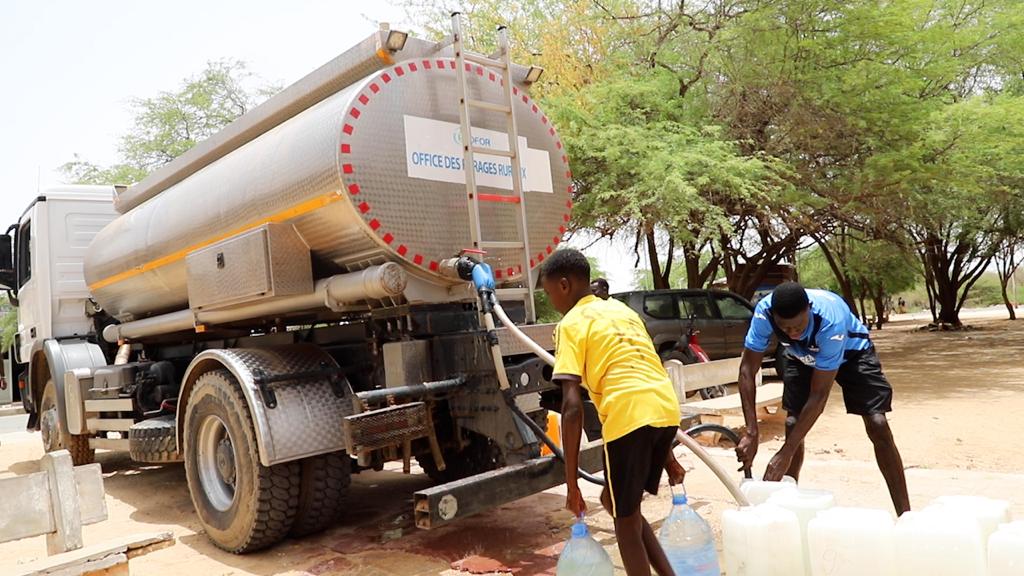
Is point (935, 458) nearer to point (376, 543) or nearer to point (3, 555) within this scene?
point (376, 543)

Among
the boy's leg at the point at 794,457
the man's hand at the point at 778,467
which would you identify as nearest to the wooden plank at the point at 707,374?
the boy's leg at the point at 794,457

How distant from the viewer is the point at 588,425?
4.79m

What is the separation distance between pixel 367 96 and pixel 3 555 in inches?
161

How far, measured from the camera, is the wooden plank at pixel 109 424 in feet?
21.5

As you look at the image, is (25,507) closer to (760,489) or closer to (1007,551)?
(760,489)

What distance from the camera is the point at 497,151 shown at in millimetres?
4621

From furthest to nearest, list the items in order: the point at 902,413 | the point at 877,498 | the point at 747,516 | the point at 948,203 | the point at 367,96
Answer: the point at 948,203, the point at 902,413, the point at 877,498, the point at 367,96, the point at 747,516

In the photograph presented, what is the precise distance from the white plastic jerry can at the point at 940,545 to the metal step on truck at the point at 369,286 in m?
1.90

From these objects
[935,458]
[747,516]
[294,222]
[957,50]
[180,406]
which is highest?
[957,50]

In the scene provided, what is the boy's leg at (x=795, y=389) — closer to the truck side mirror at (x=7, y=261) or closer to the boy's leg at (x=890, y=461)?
the boy's leg at (x=890, y=461)

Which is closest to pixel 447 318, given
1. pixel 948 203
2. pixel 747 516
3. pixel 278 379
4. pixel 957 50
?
pixel 278 379

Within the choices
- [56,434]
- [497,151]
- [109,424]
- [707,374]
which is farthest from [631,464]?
[56,434]

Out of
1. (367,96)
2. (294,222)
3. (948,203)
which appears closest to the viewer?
(367,96)

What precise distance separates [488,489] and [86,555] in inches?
69.3
